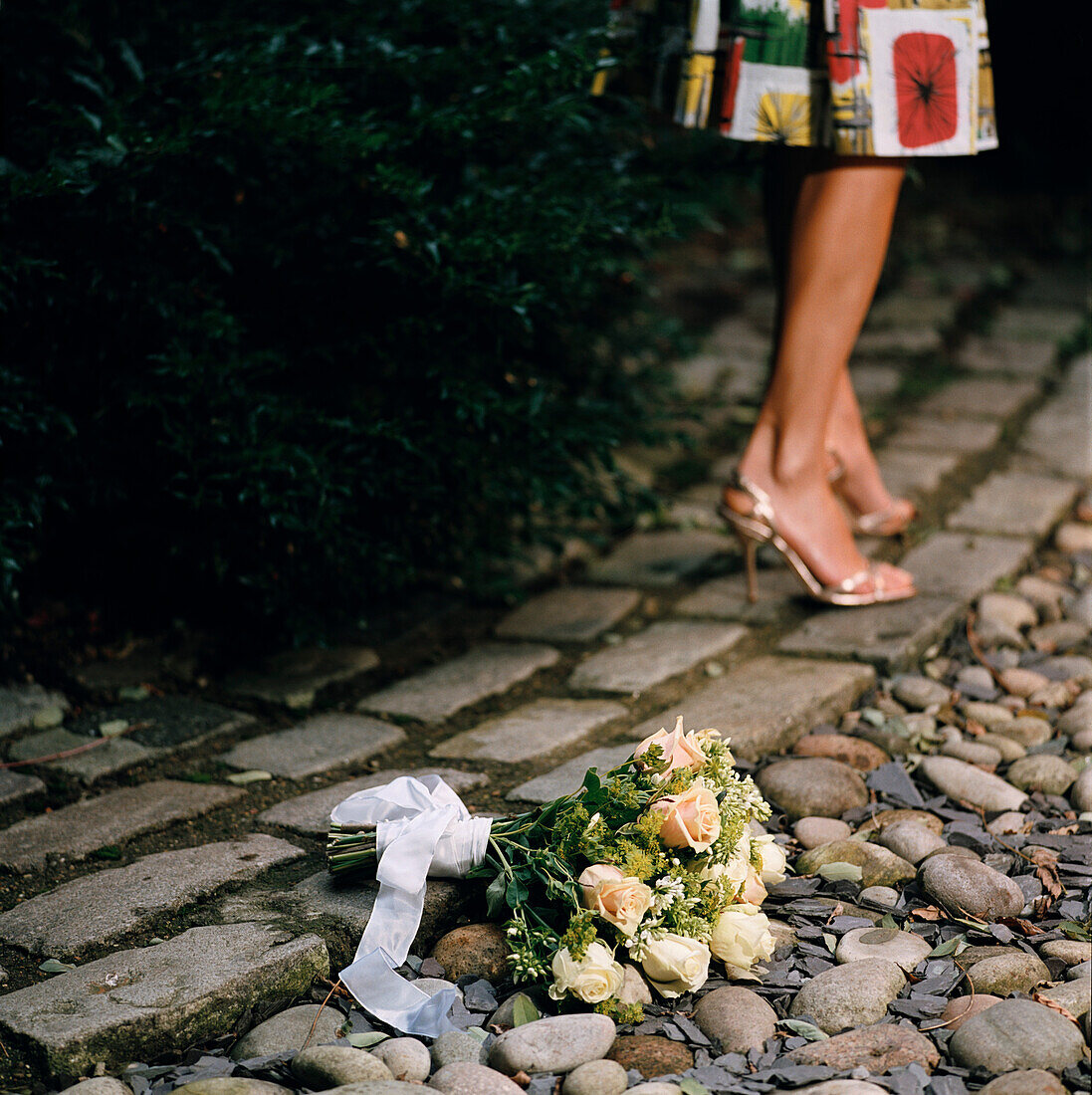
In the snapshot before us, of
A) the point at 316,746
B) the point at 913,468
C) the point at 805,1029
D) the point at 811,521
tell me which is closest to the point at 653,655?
the point at 811,521

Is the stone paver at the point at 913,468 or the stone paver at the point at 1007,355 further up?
the stone paver at the point at 1007,355

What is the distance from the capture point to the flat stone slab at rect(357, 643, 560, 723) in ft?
7.02

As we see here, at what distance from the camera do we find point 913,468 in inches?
124

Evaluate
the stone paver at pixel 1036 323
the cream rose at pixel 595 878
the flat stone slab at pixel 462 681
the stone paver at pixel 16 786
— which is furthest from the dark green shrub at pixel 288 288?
the stone paver at pixel 1036 323

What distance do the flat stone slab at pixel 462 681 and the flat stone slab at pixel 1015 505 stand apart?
1165mm

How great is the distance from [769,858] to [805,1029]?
0.23m

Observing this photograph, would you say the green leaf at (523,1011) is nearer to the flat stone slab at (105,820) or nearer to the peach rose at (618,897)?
the peach rose at (618,897)

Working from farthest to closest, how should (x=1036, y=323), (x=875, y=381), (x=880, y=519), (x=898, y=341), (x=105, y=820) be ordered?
(x=1036, y=323), (x=898, y=341), (x=875, y=381), (x=880, y=519), (x=105, y=820)

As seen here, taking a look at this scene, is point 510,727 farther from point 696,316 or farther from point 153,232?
point 696,316

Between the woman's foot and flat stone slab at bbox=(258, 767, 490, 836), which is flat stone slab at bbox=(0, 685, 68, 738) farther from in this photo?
the woman's foot

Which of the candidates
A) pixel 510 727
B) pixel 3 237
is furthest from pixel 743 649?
pixel 3 237

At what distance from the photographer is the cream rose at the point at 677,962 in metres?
1.34

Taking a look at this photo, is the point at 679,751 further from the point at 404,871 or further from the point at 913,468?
the point at 913,468

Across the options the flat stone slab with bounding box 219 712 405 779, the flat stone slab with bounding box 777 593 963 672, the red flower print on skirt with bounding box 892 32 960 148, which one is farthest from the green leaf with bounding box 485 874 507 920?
the red flower print on skirt with bounding box 892 32 960 148
